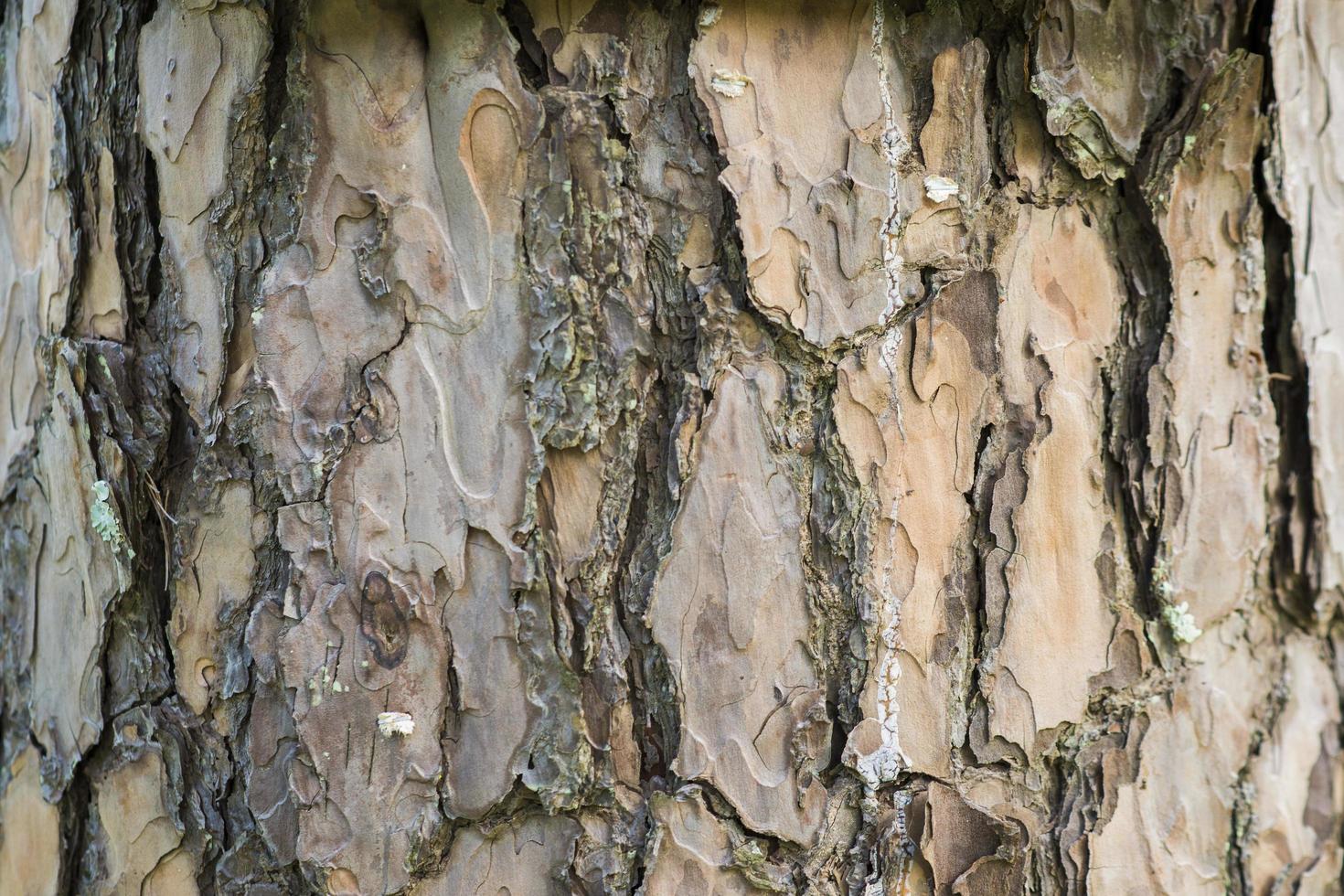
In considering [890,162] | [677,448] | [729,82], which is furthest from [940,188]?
[677,448]

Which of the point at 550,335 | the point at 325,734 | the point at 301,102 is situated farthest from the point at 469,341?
the point at 325,734

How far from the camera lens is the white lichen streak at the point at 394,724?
90cm

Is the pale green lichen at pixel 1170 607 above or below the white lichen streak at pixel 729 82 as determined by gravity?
below

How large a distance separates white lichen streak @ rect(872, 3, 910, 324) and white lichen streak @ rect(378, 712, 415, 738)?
55cm

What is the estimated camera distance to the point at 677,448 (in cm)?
89

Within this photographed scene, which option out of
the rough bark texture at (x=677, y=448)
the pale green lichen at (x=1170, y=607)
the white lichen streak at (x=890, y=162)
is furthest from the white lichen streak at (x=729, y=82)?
the pale green lichen at (x=1170, y=607)

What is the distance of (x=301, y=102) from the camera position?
0.91 metres

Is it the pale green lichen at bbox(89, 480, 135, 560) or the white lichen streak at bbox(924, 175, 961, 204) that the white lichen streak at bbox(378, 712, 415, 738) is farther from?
the white lichen streak at bbox(924, 175, 961, 204)

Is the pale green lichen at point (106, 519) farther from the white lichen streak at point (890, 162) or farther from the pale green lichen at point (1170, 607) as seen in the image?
the pale green lichen at point (1170, 607)

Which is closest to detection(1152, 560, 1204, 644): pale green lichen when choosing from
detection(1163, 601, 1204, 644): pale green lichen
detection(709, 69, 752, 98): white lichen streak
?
detection(1163, 601, 1204, 644): pale green lichen

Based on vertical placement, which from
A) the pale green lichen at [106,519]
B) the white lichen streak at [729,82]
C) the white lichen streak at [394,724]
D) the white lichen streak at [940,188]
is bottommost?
the white lichen streak at [394,724]

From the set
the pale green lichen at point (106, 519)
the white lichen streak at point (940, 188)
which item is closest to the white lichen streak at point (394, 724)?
the pale green lichen at point (106, 519)

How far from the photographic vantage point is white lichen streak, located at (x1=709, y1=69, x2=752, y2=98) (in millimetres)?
896

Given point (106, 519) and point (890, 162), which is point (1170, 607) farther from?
point (106, 519)
